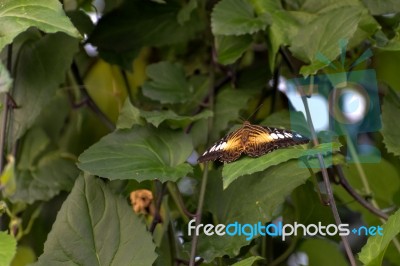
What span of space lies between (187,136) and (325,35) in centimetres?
15

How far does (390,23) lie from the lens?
0.74 m

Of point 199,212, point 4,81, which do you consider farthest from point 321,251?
point 4,81

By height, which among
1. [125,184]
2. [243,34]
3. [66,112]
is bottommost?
[66,112]

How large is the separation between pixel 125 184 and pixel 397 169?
0.32 m

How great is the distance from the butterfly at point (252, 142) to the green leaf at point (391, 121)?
0.15 metres

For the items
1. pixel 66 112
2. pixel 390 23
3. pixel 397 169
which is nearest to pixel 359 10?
pixel 390 23

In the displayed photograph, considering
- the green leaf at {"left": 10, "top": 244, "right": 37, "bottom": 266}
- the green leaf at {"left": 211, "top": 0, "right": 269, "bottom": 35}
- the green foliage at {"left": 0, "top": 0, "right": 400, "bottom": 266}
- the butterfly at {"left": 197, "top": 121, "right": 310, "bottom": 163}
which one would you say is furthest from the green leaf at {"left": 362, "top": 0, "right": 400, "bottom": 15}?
the green leaf at {"left": 10, "top": 244, "right": 37, "bottom": 266}

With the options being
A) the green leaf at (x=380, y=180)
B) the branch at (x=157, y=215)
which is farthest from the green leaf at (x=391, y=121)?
the branch at (x=157, y=215)

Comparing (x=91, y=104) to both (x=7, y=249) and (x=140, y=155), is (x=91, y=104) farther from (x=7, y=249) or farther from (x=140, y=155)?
(x=7, y=249)

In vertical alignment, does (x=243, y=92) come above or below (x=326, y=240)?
above

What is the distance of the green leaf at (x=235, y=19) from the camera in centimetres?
64

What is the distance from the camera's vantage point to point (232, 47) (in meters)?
0.71

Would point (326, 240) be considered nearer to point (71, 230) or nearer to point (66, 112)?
point (71, 230)

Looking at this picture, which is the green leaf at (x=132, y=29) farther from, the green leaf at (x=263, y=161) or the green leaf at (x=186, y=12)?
the green leaf at (x=263, y=161)
